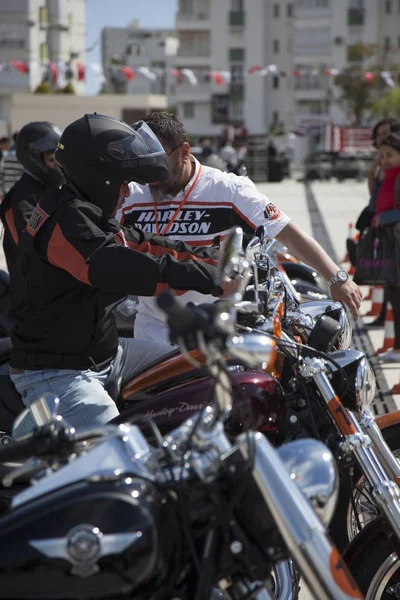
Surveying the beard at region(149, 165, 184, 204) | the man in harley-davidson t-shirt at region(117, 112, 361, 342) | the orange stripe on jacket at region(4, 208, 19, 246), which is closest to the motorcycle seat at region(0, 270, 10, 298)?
the orange stripe on jacket at region(4, 208, 19, 246)

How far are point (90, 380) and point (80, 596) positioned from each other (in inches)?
51.4

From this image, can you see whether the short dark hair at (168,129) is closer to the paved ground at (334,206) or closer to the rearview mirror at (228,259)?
the paved ground at (334,206)

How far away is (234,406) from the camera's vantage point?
2.95 m

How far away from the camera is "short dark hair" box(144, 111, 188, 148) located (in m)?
4.54

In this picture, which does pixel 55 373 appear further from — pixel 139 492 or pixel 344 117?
pixel 344 117

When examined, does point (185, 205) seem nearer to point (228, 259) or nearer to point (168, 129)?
point (168, 129)

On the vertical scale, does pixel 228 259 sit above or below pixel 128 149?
below

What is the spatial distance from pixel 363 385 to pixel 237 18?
3012 inches

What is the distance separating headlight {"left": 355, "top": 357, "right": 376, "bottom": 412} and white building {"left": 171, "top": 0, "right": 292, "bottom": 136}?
72.5 meters

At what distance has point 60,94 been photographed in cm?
5381

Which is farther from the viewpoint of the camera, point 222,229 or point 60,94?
point 60,94

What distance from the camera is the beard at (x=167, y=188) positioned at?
462cm

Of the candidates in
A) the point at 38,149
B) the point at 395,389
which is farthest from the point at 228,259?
the point at 395,389

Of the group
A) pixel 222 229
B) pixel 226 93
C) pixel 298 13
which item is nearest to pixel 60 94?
pixel 226 93
